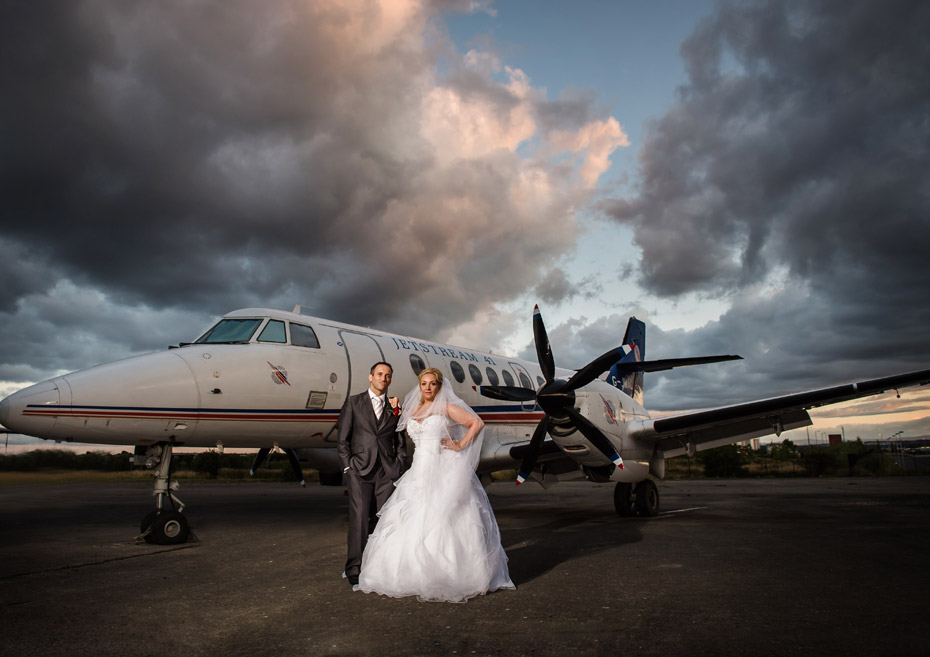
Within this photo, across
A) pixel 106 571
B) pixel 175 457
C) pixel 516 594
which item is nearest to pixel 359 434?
pixel 516 594

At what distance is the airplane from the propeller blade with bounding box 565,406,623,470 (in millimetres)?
25

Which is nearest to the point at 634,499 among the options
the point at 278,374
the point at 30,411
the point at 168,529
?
the point at 278,374

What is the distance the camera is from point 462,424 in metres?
6.25

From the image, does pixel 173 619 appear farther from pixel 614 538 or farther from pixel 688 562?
pixel 614 538

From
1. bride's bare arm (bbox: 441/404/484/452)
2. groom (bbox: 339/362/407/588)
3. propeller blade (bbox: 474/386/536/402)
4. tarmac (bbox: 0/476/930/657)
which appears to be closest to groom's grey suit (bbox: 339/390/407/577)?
groom (bbox: 339/362/407/588)

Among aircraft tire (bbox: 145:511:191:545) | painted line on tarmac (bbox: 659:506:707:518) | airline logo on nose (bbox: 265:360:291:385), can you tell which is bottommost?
painted line on tarmac (bbox: 659:506:707:518)

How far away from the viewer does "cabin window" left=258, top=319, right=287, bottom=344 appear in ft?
32.3

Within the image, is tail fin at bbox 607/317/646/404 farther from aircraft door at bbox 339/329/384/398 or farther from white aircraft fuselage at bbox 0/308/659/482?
aircraft door at bbox 339/329/384/398

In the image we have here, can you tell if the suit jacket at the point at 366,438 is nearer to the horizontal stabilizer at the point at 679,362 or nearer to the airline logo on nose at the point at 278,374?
the airline logo on nose at the point at 278,374

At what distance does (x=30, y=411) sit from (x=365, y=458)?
4824 mm

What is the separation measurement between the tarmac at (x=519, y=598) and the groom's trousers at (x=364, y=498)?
1.67 feet

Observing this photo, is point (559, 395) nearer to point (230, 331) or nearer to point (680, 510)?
point (230, 331)

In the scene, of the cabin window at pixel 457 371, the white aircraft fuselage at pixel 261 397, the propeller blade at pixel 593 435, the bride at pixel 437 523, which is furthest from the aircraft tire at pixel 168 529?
the propeller blade at pixel 593 435

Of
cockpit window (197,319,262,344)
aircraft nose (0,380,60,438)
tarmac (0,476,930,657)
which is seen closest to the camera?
tarmac (0,476,930,657)
